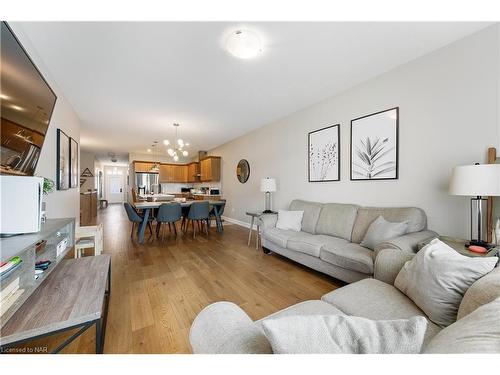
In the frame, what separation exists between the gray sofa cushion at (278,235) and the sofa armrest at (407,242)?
Result: 1177mm

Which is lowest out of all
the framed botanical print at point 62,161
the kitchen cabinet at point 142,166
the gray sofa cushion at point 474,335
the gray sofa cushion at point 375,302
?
the gray sofa cushion at point 375,302

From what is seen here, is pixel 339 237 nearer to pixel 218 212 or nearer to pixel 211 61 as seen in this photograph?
pixel 211 61

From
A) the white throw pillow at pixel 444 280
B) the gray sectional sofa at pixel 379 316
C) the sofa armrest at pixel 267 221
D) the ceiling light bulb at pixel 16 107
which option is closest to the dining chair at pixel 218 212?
the sofa armrest at pixel 267 221

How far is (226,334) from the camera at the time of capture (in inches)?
27.1

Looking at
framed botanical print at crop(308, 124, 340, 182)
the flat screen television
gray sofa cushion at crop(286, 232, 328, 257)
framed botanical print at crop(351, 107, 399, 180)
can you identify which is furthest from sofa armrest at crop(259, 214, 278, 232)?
the flat screen television

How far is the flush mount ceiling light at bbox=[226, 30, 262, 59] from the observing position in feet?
5.94

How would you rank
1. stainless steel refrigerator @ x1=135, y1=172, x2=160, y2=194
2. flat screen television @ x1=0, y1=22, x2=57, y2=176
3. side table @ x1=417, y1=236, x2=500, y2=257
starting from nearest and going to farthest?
1. flat screen television @ x1=0, y1=22, x2=57, y2=176
2. side table @ x1=417, y1=236, x2=500, y2=257
3. stainless steel refrigerator @ x1=135, y1=172, x2=160, y2=194

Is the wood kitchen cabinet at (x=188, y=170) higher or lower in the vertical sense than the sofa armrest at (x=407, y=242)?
higher

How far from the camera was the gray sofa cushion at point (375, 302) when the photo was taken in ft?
3.68

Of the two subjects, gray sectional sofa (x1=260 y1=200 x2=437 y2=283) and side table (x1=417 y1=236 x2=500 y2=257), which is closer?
side table (x1=417 y1=236 x2=500 y2=257)

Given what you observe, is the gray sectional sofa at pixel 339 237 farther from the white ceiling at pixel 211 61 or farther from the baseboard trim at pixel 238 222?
the baseboard trim at pixel 238 222

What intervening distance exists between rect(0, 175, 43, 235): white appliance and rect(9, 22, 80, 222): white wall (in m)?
1.13

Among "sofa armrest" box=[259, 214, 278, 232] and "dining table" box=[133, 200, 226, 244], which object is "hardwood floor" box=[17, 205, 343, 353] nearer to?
"dining table" box=[133, 200, 226, 244]
